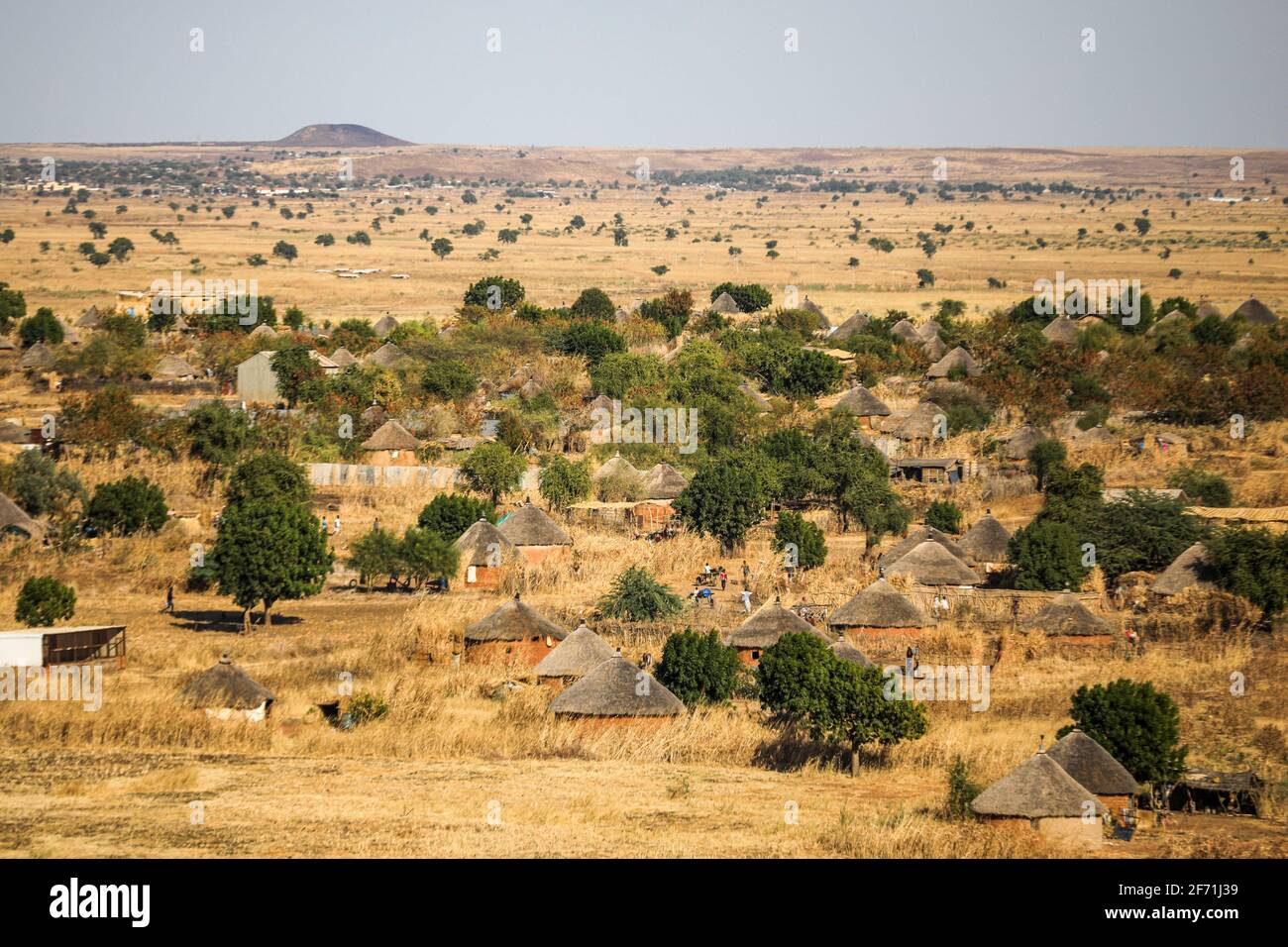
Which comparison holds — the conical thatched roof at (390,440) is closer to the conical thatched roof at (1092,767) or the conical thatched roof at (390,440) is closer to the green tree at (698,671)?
the green tree at (698,671)

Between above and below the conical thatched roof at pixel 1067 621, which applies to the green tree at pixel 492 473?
above

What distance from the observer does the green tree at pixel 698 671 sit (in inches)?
941

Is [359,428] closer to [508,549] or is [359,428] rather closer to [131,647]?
[508,549]

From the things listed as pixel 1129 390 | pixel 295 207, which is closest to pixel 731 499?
pixel 1129 390

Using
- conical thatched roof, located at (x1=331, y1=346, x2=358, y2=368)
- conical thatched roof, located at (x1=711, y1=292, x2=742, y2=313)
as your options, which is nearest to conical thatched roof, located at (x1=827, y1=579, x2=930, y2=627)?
conical thatched roof, located at (x1=331, y1=346, x2=358, y2=368)

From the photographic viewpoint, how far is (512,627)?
26812 millimetres

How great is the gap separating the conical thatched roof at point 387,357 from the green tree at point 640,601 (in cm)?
2390

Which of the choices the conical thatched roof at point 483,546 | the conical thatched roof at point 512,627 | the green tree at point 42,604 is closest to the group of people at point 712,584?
the conical thatched roof at point 483,546

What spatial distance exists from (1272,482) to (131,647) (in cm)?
2552

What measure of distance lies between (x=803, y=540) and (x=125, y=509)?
1367 cm

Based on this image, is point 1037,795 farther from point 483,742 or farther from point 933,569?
point 933,569

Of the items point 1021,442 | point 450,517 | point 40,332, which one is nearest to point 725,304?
point 1021,442

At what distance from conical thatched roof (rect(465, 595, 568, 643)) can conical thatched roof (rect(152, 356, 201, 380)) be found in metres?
28.3

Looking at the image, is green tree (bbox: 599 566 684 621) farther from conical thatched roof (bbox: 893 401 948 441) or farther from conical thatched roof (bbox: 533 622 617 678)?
conical thatched roof (bbox: 893 401 948 441)
